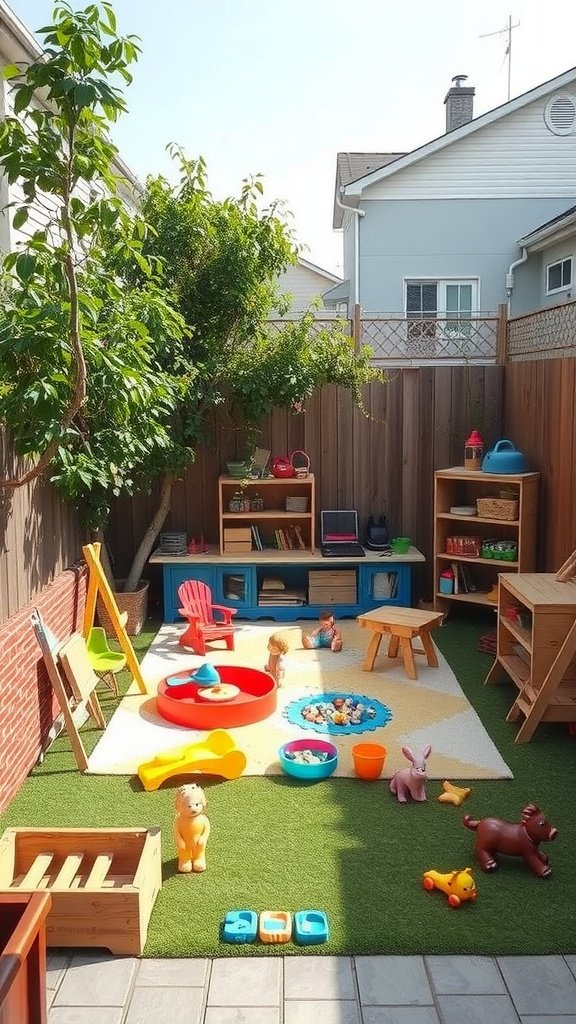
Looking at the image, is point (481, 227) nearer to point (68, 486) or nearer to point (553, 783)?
point (68, 486)

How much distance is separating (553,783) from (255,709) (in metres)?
1.99

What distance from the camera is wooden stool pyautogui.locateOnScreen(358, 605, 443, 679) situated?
6734 millimetres

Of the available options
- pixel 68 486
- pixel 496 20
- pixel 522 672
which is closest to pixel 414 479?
pixel 522 672

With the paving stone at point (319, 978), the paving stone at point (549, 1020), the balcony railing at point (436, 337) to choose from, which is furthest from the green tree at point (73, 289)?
the paving stone at point (549, 1020)

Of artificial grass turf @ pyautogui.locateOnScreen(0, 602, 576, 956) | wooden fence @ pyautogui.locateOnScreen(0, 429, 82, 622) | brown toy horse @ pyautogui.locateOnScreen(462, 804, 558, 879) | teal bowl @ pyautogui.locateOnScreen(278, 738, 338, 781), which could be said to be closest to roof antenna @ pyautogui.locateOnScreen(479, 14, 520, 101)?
wooden fence @ pyautogui.locateOnScreen(0, 429, 82, 622)

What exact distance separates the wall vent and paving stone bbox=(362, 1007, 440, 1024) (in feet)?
52.9

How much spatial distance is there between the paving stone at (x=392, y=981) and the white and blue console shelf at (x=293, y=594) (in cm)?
517

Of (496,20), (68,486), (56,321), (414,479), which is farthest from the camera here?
(496,20)

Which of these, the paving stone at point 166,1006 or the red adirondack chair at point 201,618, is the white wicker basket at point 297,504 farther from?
the paving stone at point 166,1006

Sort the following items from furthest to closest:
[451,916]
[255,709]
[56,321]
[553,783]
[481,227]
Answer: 1. [481,227]
2. [255,709]
3. [553,783]
4. [56,321]
5. [451,916]

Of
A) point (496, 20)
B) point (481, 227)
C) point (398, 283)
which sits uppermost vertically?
point (496, 20)

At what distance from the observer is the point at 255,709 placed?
5.85 m

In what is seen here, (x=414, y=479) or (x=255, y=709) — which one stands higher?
(x=414, y=479)

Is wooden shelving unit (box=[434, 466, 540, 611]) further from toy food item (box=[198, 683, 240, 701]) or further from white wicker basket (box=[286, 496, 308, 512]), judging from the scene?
toy food item (box=[198, 683, 240, 701])
